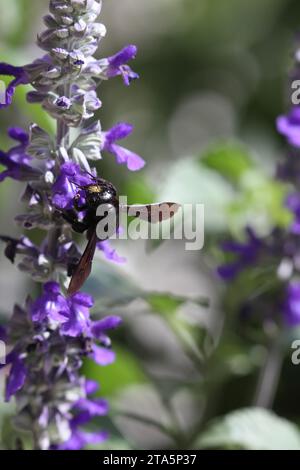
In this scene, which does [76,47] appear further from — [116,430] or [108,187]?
[116,430]

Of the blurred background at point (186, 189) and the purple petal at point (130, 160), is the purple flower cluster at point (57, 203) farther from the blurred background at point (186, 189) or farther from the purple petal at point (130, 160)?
the blurred background at point (186, 189)

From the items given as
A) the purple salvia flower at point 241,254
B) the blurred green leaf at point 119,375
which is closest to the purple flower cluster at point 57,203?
the purple salvia flower at point 241,254

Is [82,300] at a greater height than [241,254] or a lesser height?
lesser

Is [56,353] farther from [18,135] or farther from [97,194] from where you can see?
[18,135]

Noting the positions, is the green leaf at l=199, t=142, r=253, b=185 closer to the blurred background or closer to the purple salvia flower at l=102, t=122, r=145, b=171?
the blurred background

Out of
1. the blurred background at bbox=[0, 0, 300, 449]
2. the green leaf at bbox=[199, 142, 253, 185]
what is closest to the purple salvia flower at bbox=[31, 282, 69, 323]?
the blurred background at bbox=[0, 0, 300, 449]

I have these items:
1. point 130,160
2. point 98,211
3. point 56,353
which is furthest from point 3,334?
point 130,160
